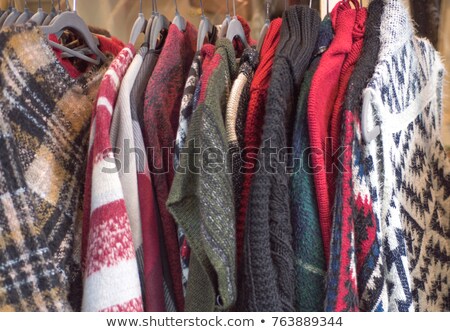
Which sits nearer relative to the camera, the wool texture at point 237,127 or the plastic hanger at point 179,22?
the wool texture at point 237,127

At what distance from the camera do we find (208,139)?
0.42 meters

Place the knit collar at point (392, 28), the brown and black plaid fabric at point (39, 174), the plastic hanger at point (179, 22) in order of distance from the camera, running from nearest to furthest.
→ the brown and black plaid fabric at point (39, 174) → the knit collar at point (392, 28) → the plastic hanger at point (179, 22)

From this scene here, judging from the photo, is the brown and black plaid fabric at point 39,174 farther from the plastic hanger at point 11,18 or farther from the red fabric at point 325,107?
the red fabric at point 325,107

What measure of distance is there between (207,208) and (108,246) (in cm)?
11

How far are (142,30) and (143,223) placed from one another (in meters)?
0.29

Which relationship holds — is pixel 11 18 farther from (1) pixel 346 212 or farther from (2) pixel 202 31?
(1) pixel 346 212

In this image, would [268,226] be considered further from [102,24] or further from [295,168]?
[102,24]

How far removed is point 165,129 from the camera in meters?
0.50

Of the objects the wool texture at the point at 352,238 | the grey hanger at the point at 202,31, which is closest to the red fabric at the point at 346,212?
the wool texture at the point at 352,238

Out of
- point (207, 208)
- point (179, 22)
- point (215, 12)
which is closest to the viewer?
point (207, 208)

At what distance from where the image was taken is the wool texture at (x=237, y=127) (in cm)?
46

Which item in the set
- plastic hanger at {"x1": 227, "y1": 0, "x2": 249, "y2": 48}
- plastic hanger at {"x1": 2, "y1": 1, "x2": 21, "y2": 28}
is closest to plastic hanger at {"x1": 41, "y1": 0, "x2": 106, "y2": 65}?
plastic hanger at {"x1": 2, "y1": 1, "x2": 21, "y2": 28}

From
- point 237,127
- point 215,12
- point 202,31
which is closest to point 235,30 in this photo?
point 202,31

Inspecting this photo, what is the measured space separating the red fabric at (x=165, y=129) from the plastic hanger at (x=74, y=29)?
15 cm
